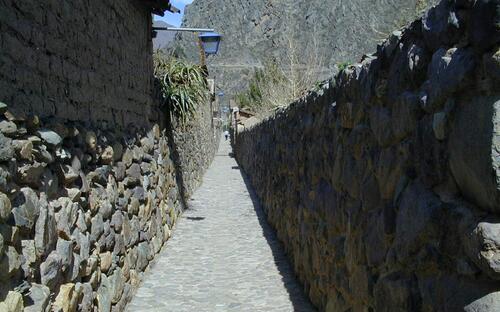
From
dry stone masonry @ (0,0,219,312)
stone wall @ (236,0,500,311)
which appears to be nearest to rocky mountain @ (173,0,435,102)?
dry stone masonry @ (0,0,219,312)

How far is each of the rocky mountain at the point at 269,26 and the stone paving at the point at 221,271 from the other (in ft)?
191

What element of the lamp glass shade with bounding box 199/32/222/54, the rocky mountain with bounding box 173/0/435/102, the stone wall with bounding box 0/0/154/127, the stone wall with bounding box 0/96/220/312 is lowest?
the stone wall with bounding box 0/96/220/312

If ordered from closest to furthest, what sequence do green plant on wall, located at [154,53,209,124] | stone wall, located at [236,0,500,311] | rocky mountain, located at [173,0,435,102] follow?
stone wall, located at [236,0,500,311], green plant on wall, located at [154,53,209,124], rocky mountain, located at [173,0,435,102]

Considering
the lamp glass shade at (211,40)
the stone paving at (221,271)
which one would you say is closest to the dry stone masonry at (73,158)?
the stone paving at (221,271)

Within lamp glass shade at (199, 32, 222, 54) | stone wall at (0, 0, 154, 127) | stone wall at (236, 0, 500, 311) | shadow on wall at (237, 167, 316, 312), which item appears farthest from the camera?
lamp glass shade at (199, 32, 222, 54)

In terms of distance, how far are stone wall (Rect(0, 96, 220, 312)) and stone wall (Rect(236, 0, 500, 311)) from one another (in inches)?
67.7

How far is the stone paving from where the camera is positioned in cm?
487

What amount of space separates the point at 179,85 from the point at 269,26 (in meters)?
80.3

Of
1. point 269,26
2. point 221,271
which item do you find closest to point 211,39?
point 221,271

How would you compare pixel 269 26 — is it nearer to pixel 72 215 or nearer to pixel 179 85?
pixel 179 85

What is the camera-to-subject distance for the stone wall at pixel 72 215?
2596 mm

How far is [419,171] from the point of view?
216 centimetres

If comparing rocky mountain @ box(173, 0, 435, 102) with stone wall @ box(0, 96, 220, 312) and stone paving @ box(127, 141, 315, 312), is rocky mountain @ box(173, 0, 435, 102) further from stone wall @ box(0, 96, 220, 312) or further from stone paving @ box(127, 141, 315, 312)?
stone wall @ box(0, 96, 220, 312)

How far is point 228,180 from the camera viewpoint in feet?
52.3
